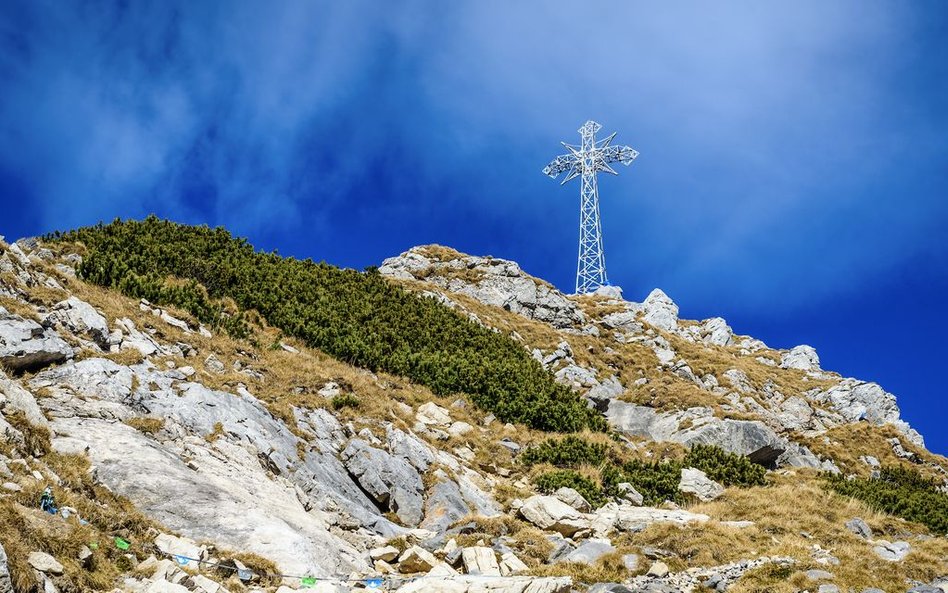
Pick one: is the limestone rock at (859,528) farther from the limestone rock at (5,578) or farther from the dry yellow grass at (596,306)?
the dry yellow grass at (596,306)

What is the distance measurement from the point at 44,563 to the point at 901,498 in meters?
25.7

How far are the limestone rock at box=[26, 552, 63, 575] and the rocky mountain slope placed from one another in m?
0.02

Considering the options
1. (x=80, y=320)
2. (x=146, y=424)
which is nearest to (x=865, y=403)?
(x=146, y=424)

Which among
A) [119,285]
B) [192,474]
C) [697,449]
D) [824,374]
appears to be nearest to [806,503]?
[697,449]

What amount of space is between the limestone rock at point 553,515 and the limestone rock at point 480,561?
325 centimetres

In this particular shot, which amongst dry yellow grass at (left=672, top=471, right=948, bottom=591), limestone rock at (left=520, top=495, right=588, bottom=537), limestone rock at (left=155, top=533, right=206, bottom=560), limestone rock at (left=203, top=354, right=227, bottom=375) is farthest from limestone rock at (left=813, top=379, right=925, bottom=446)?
limestone rock at (left=155, top=533, right=206, bottom=560)

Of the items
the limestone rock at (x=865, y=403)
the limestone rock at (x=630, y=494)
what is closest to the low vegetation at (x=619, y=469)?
the limestone rock at (x=630, y=494)

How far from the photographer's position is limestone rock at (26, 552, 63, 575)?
7363 mm

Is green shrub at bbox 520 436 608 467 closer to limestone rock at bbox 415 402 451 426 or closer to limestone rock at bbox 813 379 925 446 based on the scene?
limestone rock at bbox 415 402 451 426

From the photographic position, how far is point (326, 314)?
2731cm

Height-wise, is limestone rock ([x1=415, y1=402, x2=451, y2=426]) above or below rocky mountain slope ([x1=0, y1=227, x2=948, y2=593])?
above

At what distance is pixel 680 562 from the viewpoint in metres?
13.2

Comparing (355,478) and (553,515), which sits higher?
(355,478)

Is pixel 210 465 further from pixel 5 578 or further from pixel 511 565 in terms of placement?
pixel 511 565
